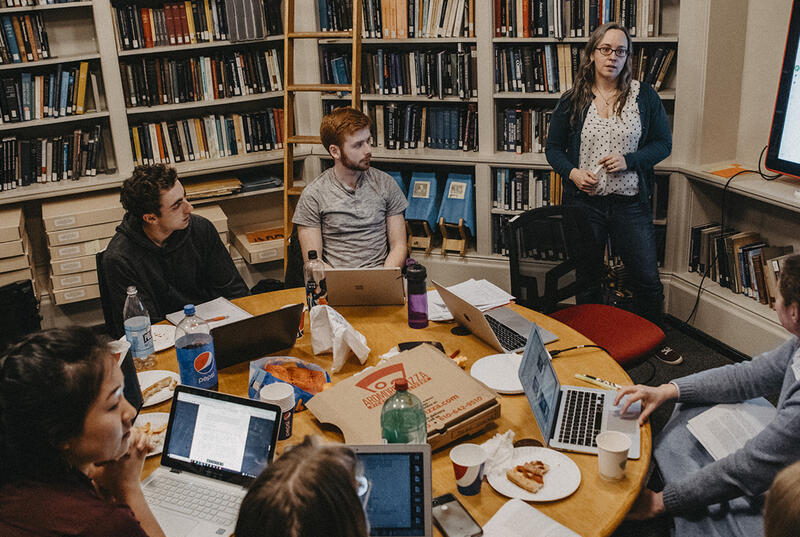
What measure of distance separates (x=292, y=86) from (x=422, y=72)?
738 millimetres

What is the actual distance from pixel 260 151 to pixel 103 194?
921 millimetres

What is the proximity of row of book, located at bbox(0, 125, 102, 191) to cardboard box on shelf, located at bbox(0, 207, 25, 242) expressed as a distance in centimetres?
15

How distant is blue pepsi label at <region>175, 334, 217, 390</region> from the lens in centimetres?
199

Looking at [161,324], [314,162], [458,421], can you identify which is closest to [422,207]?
[314,162]

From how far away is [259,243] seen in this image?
171 inches

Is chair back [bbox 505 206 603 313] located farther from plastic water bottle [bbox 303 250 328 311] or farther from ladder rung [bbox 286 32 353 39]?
ladder rung [bbox 286 32 353 39]

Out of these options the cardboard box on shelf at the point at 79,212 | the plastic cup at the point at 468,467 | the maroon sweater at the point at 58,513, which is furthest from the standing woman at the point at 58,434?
the cardboard box on shelf at the point at 79,212

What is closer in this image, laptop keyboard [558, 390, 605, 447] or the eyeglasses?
laptop keyboard [558, 390, 605, 447]

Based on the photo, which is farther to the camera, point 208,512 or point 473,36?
point 473,36

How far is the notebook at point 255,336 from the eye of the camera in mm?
2100

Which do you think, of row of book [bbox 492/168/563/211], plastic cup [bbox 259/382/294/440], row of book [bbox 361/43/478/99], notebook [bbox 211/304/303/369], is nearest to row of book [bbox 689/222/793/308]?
row of book [bbox 492/168/563/211]

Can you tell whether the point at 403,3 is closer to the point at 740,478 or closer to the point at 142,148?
the point at 142,148

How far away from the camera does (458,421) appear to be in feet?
5.73

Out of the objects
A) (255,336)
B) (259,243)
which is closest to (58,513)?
(255,336)
